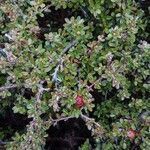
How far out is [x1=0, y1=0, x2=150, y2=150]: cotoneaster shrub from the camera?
77.8 inches

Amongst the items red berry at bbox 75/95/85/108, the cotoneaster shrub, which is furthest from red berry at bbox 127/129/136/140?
red berry at bbox 75/95/85/108

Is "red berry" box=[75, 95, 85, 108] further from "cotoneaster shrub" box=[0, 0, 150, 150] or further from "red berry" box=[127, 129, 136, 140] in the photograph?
"red berry" box=[127, 129, 136, 140]

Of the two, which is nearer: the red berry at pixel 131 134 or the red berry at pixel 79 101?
the red berry at pixel 79 101

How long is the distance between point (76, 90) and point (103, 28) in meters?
0.43

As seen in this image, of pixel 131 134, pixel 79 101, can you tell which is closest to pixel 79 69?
pixel 79 101

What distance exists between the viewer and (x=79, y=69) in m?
2.07

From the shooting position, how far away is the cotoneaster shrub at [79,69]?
1.98m

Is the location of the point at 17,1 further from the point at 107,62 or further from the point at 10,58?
the point at 107,62

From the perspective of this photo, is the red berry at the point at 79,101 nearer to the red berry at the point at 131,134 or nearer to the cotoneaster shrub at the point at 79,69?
the cotoneaster shrub at the point at 79,69

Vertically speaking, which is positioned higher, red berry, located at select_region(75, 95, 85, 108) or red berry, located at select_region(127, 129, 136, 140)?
red berry, located at select_region(75, 95, 85, 108)

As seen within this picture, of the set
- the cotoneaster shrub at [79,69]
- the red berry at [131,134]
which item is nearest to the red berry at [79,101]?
the cotoneaster shrub at [79,69]

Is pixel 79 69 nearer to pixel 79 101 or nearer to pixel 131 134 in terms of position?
pixel 79 101

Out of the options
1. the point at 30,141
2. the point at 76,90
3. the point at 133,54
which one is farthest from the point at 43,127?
the point at 133,54

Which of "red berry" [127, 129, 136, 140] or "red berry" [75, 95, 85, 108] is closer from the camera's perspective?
"red berry" [75, 95, 85, 108]
